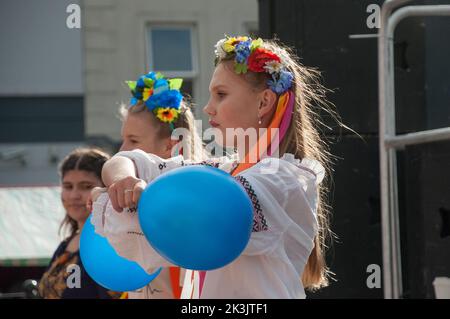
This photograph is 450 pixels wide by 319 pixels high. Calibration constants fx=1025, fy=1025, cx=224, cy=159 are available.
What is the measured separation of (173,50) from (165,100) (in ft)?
28.9

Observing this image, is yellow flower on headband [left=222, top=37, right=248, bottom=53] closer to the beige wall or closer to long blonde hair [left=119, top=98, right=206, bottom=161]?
long blonde hair [left=119, top=98, right=206, bottom=161]

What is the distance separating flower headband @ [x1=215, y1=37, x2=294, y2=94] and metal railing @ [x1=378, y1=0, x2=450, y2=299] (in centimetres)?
90

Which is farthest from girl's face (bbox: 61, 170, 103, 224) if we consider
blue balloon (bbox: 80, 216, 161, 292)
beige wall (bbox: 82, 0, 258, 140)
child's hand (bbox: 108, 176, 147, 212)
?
beige wall (bbox: 82, 0, 258, 140)

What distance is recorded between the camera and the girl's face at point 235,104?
7.78ft

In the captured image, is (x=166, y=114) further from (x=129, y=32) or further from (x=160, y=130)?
(x=129, y=32)

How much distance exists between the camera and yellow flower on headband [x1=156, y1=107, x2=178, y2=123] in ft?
11.0

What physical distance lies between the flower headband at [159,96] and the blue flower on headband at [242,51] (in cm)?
89

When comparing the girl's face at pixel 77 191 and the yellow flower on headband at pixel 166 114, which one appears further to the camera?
the girl's face at pixel 77 191

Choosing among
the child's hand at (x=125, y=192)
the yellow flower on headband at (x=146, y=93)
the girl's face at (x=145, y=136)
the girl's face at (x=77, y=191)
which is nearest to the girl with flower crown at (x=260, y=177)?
the child's hand at (x=125, y=192)

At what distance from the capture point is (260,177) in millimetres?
2201

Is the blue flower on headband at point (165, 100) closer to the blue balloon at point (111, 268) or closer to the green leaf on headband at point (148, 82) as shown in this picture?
the green leaf on headband at point (148, 82)

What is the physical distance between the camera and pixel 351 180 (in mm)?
3736

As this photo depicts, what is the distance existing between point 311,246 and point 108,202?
0.47 m

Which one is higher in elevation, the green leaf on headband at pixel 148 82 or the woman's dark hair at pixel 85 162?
the green leaf on headband at pixel 148 82
